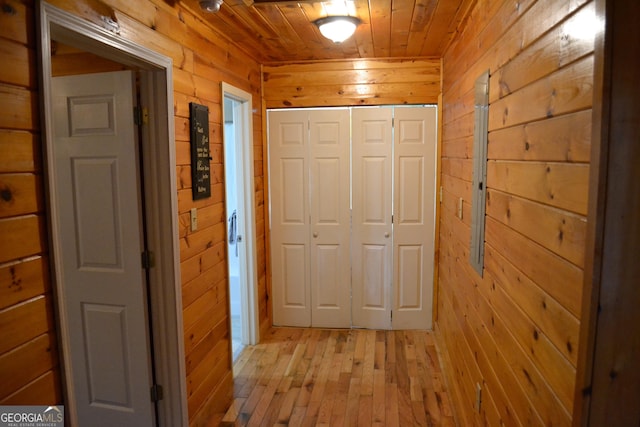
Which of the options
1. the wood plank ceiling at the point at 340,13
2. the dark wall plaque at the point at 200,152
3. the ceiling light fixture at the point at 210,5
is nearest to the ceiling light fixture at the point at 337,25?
the wood plank ceiling at the point at 340,13

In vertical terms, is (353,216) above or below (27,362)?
above

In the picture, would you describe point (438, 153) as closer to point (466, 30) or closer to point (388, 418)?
point (466, 30)

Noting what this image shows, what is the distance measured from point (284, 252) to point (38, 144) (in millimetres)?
2690

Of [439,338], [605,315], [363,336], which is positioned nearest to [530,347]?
[605,315]

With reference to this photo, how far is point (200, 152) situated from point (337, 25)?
1.11 m

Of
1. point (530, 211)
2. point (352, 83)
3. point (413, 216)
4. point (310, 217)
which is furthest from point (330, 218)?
point (530, 211)

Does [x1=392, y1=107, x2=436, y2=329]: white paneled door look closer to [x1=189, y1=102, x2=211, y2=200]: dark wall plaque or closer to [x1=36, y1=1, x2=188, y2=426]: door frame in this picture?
[x1=189, y1=102, x2=211, y2=200]: dark wall plaque

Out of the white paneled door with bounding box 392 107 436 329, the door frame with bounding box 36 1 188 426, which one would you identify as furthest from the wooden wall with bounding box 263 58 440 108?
the door frame with bounding box 36 1 188 426

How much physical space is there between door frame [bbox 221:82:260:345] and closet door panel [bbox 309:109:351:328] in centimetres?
58

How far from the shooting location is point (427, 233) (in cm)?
374

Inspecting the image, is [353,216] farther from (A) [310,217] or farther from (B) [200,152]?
(B) [200,152]

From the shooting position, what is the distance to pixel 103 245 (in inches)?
86.2

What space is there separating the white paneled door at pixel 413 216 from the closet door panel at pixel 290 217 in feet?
2.67

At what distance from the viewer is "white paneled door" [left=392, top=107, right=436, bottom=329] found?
362cm
